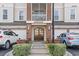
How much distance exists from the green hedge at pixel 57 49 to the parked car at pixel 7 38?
1.20 metres

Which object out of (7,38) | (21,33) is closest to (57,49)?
(21,33)

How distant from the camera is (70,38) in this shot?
5656 millimetres

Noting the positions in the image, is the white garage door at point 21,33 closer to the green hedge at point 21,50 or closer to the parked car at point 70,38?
the green hedge at point 21,50

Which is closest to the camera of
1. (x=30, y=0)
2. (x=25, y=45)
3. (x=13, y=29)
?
(x=30, y=0)

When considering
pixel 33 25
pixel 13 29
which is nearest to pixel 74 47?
pixel 33 25

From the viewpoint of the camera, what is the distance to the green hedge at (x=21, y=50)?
210 inches

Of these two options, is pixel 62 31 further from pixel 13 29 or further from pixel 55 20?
pixel 13 29

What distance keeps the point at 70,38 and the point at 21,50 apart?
1.62 m

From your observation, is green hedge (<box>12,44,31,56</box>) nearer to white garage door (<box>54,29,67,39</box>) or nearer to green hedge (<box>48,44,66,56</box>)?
green hedge (<box>48,44,66,56</box>)

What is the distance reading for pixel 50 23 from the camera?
595 cm

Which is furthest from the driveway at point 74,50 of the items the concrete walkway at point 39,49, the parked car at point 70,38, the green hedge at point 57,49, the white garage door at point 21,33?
the white garage door at point 21,33

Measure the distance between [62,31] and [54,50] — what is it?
2.41 feet

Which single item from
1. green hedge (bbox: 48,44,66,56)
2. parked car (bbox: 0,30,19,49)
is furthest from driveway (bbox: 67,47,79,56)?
parked car (bbox: 0,30,19,49)

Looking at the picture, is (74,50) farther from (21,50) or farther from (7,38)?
(7,38)
